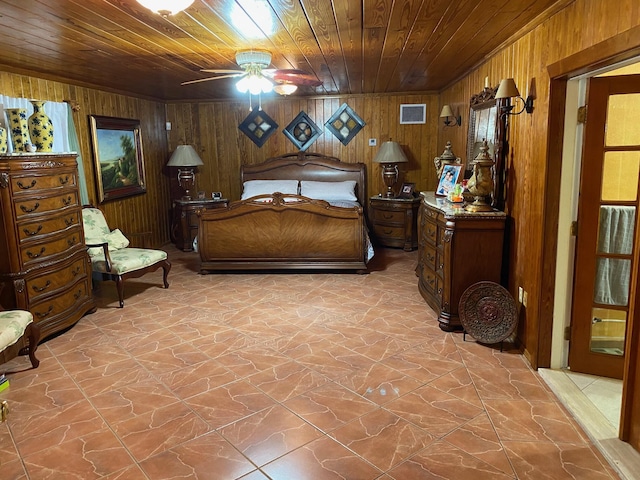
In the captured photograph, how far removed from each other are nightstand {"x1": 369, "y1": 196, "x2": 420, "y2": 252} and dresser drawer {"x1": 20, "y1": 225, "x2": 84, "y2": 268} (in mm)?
3978

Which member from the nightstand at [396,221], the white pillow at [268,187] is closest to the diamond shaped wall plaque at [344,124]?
the white pillow at [268,187]

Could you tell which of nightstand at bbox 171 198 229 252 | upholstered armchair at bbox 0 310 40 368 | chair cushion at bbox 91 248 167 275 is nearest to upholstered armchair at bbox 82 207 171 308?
chair cushion at bbox 91 248 167 275

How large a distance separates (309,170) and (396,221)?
1596mm

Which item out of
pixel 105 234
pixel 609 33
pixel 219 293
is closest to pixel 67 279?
pixel 105 234

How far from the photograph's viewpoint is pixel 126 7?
2543mm

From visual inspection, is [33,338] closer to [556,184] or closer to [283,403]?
[283,403]

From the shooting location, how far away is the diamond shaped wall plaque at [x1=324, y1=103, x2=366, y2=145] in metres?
7.01

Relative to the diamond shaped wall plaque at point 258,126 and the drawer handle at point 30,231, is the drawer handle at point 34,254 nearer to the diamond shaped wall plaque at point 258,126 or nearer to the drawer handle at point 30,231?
the drawer handle at point 30,231

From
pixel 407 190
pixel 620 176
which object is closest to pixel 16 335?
→ pixel 620 176

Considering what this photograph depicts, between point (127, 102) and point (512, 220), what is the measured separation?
200 inches

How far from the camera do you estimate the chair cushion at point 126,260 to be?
4.35 m

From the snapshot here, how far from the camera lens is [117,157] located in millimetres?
5816

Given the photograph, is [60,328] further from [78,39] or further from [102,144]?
[102,144]

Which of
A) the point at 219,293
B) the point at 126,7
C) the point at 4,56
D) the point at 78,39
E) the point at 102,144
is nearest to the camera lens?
the point at 126,7
